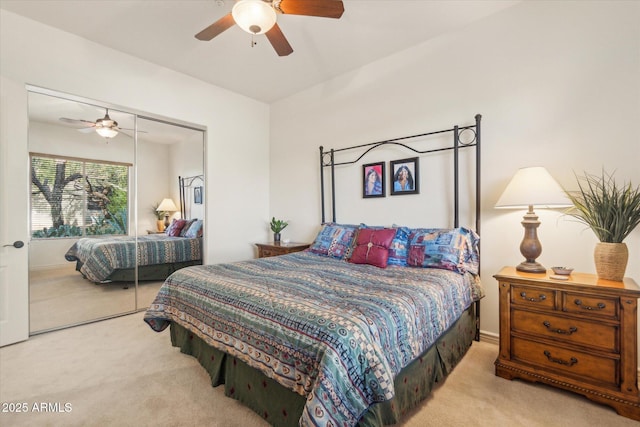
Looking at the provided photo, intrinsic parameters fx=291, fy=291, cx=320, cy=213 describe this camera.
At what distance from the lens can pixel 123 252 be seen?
343 centimetres

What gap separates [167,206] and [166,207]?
0.7 inches

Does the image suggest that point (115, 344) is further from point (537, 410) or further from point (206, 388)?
point (537, 410)

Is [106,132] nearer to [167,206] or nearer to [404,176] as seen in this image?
[167,206]

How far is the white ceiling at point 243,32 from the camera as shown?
2.58 m

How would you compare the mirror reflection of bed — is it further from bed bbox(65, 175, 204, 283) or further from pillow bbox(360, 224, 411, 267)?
pillow bbox(360, 224, 411, 267)

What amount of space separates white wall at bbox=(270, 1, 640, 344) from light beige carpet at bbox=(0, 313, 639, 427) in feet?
3.00

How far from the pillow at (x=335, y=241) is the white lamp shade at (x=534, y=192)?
143 cm

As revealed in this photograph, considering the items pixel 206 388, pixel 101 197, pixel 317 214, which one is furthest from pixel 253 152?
pixel 206 388

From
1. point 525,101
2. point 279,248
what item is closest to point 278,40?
point 525,101

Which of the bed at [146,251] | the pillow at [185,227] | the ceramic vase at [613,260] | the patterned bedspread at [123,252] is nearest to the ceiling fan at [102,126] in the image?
the bed at [146,251]

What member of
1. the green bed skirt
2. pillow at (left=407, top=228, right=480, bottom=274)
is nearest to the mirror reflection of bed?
the green bed skirt

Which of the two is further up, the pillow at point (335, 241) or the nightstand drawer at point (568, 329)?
the pillow at point (335, 241)

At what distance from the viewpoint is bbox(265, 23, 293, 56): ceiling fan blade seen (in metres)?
2.26

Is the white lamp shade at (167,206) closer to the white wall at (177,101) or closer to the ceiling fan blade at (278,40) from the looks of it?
the white wall at (177,101)
